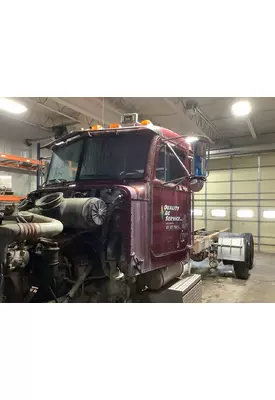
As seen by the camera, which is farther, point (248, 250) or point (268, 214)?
point (268, 214)

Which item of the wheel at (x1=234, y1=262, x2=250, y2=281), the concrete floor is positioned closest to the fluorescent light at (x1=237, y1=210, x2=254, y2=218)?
the concrete floor

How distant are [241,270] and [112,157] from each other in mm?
4052

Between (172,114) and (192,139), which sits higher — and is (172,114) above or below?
above

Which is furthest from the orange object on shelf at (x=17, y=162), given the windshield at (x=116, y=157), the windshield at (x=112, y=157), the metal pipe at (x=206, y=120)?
the metal pipe at (x=206, y=120)

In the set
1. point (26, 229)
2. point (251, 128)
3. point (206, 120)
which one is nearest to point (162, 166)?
point (26, 229)

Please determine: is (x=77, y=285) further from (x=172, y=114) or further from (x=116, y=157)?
(x=172, y=114)

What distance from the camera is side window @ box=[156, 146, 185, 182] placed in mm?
2738

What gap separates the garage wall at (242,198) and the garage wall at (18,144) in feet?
19.5

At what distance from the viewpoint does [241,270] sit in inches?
219

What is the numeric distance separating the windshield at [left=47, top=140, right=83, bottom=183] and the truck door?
84 cm

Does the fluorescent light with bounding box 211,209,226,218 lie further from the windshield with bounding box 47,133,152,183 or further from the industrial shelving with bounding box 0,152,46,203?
the windshield with bounding box 47,133,152,183
